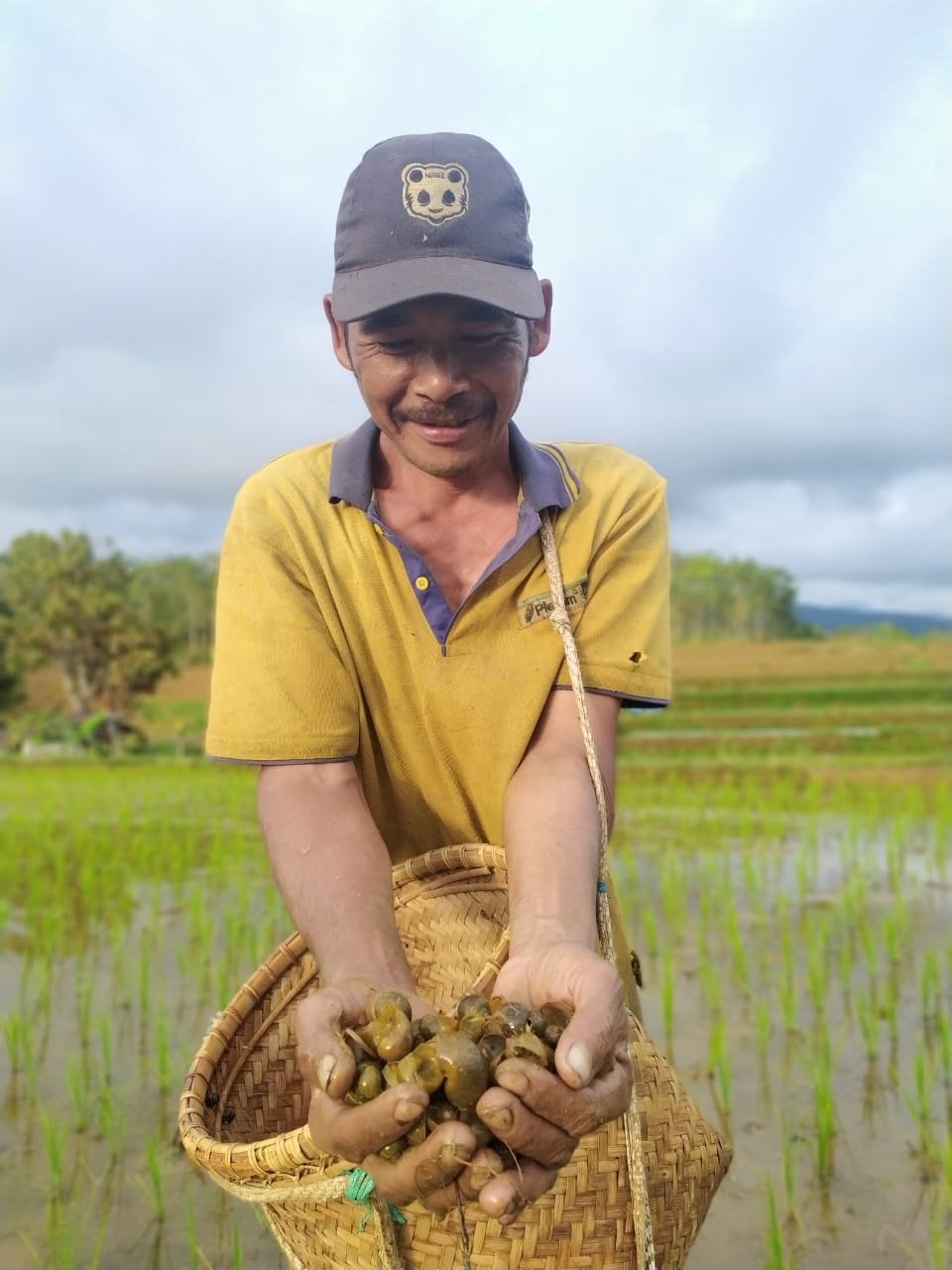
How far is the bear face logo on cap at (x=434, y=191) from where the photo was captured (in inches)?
59.2

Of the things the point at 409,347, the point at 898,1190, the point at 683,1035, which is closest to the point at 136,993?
the point at 683,1035

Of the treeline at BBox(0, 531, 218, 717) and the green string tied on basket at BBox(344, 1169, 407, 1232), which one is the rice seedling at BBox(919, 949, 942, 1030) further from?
the treeline at BBox(0, 531, 218, 717)

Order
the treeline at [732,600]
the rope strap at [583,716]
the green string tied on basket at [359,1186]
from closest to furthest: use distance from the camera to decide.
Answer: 1. the green string tied on basket at [359,1186]
2. the rope strap at [583,716]
3. the treeline at [732,600]

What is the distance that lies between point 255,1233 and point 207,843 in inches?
162

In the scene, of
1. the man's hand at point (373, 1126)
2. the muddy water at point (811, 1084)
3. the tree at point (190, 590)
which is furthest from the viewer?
the tree at point (190, 590)

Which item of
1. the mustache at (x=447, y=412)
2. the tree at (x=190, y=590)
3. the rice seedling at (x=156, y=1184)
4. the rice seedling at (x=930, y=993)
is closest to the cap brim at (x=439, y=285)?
the mustache at (x=447, y=412)

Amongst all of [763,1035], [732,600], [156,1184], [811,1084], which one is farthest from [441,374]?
[732,600]

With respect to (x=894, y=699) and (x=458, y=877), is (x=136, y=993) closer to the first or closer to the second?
(x=458, y=877)

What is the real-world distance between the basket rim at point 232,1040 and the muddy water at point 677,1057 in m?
0.48

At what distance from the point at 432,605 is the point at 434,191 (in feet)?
2.04

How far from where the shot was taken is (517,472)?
Result: 183 centimetres

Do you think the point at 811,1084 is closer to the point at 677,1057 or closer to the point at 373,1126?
the point at 677,1057

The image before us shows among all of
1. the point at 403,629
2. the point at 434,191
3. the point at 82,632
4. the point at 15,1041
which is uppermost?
the point at 82,632

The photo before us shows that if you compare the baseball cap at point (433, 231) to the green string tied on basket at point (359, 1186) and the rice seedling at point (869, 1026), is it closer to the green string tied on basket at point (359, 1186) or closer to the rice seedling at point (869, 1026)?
the green string tied on basket at point (359, 1186)
